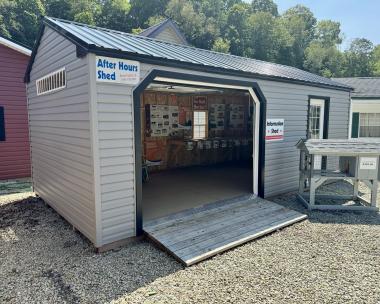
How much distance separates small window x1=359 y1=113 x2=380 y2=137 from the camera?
44.3ft

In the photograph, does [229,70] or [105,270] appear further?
[229,70]

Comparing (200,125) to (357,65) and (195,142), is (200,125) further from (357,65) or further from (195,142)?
(357,65)

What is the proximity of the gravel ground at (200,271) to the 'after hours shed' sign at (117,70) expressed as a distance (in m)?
2.44

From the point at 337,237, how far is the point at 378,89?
40.2ft

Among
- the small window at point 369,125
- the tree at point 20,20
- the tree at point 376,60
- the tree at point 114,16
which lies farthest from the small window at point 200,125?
the tree at point 376,60

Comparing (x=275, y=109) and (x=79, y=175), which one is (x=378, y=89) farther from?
(x=79, y=175)

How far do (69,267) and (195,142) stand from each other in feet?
23.3

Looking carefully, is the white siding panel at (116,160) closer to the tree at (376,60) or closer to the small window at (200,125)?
the small window at (200,125)

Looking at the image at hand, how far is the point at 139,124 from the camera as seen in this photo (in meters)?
4.32

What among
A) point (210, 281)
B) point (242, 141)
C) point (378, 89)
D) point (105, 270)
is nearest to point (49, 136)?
point (105, 270)

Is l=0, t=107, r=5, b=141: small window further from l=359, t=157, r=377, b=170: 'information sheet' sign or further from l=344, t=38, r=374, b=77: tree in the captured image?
l=344, t=38, r=374, b=77: tree

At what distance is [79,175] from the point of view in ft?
14.9

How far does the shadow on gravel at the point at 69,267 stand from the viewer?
127 inches

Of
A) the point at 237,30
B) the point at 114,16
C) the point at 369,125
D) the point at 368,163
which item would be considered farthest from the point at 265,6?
the point at 368,163
